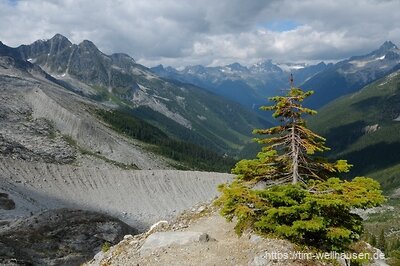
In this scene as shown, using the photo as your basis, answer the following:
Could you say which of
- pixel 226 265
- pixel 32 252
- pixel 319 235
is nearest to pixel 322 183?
pixel 319 235

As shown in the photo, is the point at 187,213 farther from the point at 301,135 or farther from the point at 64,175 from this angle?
the point at 64,175

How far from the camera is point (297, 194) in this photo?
1941cm

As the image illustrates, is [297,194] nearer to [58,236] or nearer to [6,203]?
[58,236]

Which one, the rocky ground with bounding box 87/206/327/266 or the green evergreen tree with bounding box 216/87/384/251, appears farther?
the rocky ground with bounding box 87/206/327/266

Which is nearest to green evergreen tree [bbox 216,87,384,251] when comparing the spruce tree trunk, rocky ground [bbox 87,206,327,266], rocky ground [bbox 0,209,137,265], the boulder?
the spruce tree trunk

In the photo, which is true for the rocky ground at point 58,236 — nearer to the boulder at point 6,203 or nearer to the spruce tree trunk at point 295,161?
the boulder at point 6,203

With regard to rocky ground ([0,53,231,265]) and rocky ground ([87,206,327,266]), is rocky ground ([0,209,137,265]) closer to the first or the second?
rocky ground ([0,53,231,265])

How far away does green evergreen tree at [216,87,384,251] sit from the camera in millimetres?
18906

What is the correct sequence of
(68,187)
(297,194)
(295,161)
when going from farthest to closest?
(68,187) < (295,161) < (297,194)

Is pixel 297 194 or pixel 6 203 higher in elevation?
pixel 297 194

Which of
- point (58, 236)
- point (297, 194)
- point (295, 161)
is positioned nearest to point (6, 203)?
point (58, 236)

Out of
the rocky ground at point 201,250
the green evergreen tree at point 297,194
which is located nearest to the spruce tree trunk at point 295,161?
the green evergreen tree at point 297,194

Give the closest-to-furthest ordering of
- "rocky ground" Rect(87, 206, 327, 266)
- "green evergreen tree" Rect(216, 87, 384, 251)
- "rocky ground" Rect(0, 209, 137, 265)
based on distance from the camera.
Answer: "green evergreen tree" Rect(216, 87, 384, 251) < "rocky ground" Rect(87, 206, 327, 266) < "rocky ground" Rect(0, 209, 137, 265)

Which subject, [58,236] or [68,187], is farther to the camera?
[68,187]
